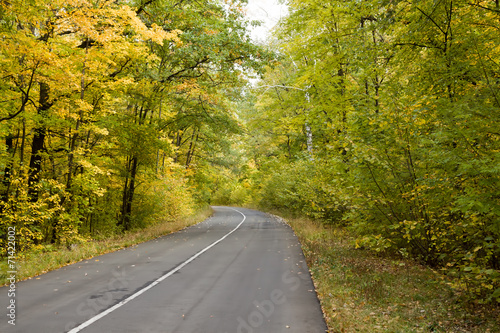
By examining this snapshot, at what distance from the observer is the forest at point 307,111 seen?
22.1 feet

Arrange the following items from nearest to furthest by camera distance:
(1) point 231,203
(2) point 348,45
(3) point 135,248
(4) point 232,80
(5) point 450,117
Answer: (5) point 450,117 < (2) point 348,45 < (3) point 135,248 < (4) point 232,80 < (1) point 231,203

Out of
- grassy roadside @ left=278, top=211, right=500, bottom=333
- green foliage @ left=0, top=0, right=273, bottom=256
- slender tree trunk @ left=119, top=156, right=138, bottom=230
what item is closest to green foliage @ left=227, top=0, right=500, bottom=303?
grassy roadside @ left=278, top=211, right=500, bottom=333

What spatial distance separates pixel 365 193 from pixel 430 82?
3.29 m

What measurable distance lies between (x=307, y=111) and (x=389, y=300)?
10.5m

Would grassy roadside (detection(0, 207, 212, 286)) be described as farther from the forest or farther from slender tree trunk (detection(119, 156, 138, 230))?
slender tree trunk (detection(119, 156, 138, 230))

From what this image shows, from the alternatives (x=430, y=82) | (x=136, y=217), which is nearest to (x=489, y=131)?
(x=430, y=82)

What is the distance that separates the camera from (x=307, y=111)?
16188mm

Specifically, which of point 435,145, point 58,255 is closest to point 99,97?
point 58,255

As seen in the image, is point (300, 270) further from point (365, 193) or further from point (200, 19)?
point (200, 19)

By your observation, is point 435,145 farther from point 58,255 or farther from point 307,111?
point 58,255

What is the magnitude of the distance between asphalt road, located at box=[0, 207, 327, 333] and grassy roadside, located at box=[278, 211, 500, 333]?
0.43 m

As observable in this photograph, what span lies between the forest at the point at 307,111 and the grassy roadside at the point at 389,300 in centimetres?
53

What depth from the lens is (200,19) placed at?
52.4 ft

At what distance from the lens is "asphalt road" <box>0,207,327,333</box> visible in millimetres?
6012
